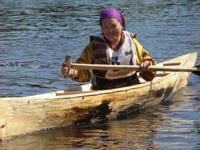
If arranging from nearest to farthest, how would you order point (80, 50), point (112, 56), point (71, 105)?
point (71, 105)
point (112, 56)
point (80, 50)

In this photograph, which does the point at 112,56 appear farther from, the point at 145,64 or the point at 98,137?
the point at 98,137

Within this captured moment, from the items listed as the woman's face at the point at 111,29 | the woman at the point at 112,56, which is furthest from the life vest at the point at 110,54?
the woman's face at the point at 111,29

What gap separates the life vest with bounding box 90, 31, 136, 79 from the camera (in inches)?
367

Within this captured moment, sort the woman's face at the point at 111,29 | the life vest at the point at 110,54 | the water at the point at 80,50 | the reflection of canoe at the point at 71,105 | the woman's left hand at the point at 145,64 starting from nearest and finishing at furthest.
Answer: the reflection of canoe at the point at 71,105, the water at the point at 80,50, the woman's face at the point at 111,29, the woman's left hand at the point at 145,64, the life vest at the point at 110,54

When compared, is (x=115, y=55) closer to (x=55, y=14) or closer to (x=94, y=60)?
(x=94, y=60)

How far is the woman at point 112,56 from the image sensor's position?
29.9 ft

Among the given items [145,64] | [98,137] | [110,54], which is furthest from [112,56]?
[98,137]

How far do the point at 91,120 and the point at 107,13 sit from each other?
1600 mm

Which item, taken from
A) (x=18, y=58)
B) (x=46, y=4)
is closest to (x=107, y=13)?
(x=18, y=58)

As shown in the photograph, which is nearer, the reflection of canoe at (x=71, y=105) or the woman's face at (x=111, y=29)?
the reflection of canoe at (x=71, y=105)

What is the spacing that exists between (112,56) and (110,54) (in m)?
0.05

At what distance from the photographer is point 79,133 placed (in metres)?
8.91

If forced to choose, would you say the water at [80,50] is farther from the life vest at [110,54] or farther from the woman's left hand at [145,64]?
the woman's left hand at [145,64]

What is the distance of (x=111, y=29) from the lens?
29.3ft
